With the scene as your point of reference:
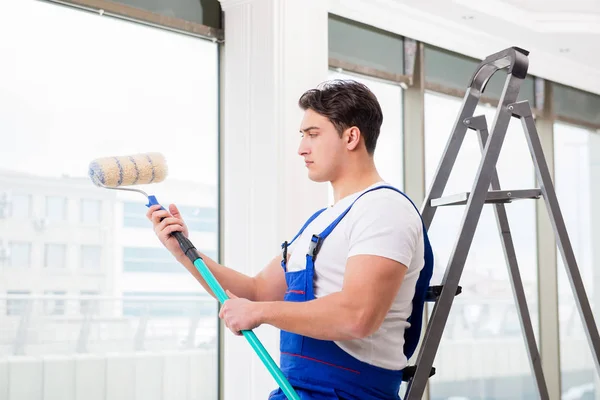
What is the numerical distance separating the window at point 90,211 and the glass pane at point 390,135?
170 centimetres

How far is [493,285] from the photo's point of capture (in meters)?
4.78

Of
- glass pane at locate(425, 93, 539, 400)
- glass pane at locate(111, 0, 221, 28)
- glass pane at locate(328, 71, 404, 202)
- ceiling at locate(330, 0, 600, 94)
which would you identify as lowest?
glass pane at locate(425, 93, 539, 400)

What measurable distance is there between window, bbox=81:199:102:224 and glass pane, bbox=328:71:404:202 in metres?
1.70

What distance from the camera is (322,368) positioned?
1750mm

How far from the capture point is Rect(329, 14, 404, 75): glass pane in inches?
158

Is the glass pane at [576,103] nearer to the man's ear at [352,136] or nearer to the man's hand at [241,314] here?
the man's ear at [352,136]

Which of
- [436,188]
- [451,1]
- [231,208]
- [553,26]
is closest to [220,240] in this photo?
[231,208]

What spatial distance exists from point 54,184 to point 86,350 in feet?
2.12

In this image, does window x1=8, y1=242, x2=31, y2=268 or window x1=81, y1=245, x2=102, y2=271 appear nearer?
window x1=8, y1=242, x2=31, y2=268

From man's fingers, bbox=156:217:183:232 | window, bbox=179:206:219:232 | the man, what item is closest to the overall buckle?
the man

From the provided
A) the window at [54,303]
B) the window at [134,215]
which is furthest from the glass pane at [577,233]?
the window at [54,303]

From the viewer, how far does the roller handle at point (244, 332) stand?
172 cm

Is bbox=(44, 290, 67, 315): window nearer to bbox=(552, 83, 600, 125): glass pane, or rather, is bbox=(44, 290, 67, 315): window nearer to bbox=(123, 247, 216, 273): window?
bbox=(123, 247, 216, 273): window

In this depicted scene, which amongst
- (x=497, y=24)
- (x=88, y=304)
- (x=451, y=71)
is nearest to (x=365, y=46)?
(x=451, y=71)
